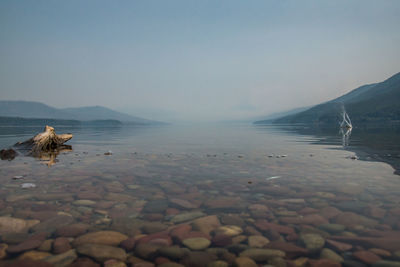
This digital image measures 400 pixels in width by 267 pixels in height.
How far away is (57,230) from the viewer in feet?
18.5

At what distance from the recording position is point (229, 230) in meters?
5.66

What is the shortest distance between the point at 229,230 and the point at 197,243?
947mm

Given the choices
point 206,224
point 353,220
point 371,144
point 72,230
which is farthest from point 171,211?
point 371,144

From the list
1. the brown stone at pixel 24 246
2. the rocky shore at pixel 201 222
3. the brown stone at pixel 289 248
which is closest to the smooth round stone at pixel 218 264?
the rocky shore at pixel 201 222

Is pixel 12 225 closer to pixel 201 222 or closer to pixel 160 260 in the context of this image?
pixel 160 260

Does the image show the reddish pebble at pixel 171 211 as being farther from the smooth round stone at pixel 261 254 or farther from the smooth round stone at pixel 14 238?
the smooth round stone at pixel 14 238

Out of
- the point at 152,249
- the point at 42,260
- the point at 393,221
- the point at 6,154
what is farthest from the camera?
the point at 6,154

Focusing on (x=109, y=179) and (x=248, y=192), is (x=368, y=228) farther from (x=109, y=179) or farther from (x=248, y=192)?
(x=109, y=179)

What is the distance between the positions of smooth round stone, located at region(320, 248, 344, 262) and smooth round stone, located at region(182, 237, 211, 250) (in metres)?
2.31

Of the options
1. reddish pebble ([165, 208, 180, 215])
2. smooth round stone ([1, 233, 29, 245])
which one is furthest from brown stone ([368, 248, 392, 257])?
smooth round stone ([1, 233, 29, 245])

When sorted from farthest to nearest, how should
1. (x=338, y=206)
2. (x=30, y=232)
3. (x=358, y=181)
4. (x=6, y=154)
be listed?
1. (x=6, y=154)
2. (x=358, y=181)
3. (x=338, y=206)
4. (x=30, y=232)

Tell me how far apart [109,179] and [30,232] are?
5.32m

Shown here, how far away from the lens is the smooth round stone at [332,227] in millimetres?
5550

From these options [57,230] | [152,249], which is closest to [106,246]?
[152,249]
